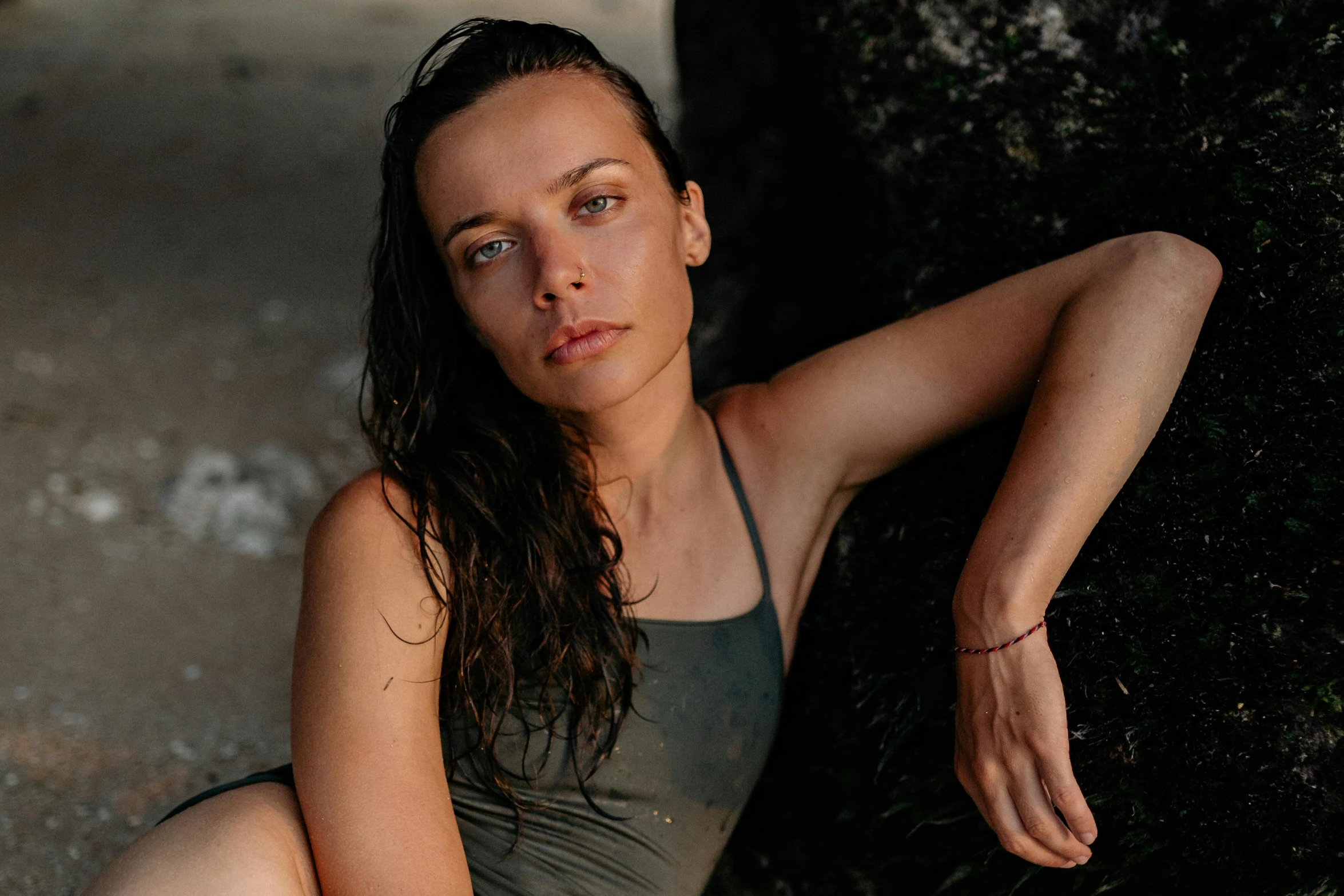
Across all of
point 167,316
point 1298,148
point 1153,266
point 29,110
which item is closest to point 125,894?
point 1153,266

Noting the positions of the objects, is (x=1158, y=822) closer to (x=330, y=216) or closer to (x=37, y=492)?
(x=37, y=492)

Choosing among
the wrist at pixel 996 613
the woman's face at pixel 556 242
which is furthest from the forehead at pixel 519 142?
the wrist at pixel 996 613

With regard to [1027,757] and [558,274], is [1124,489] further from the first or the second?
[558,274]

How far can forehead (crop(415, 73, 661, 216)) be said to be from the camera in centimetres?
197

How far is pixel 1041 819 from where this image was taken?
1766 millimetres

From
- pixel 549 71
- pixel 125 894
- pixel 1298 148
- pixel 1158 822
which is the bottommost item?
pixel 1158 822

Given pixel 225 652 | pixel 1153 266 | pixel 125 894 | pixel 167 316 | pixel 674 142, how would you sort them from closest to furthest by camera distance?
pixel 125 894 → pixel 1153 266 → pixel 225 652 → pixel 674 142 → pixel 167 316

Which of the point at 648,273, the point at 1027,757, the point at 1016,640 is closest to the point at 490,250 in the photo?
the point at 648,273

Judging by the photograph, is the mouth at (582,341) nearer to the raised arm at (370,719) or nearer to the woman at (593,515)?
the woman at (593,515)

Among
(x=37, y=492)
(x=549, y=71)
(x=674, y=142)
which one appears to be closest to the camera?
(x=549, y=71)

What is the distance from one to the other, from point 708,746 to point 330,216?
450 centimetres

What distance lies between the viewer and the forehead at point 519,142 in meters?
1.97

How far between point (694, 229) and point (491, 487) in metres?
0.69

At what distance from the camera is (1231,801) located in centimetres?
176
